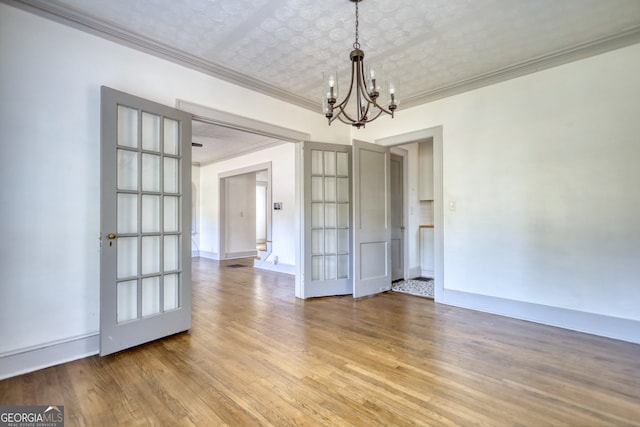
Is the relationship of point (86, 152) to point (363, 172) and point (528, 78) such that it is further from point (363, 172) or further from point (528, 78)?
point (528, 78)

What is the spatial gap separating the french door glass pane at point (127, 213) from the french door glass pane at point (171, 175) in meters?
0.31

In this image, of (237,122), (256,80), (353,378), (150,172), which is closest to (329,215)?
(237,122)

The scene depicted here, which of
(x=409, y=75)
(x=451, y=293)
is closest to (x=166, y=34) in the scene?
(x=409, y=75)

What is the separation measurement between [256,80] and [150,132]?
1.46 metres

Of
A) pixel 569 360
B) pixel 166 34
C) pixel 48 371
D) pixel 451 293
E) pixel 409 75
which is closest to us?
pixel 48 371

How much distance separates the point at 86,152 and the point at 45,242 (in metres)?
0.79

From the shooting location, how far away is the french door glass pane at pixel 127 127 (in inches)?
99.7

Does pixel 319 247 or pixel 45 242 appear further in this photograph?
pixel 319 247

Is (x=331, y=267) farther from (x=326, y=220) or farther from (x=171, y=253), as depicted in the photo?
(x=171, y=253)

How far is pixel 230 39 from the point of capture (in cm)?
278

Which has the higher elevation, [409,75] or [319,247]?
[409,75]

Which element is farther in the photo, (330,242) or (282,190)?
(282,190)

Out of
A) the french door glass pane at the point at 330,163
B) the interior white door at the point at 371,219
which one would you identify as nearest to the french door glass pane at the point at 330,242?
the interior white door at the point at 371,219

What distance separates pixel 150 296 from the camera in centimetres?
270
